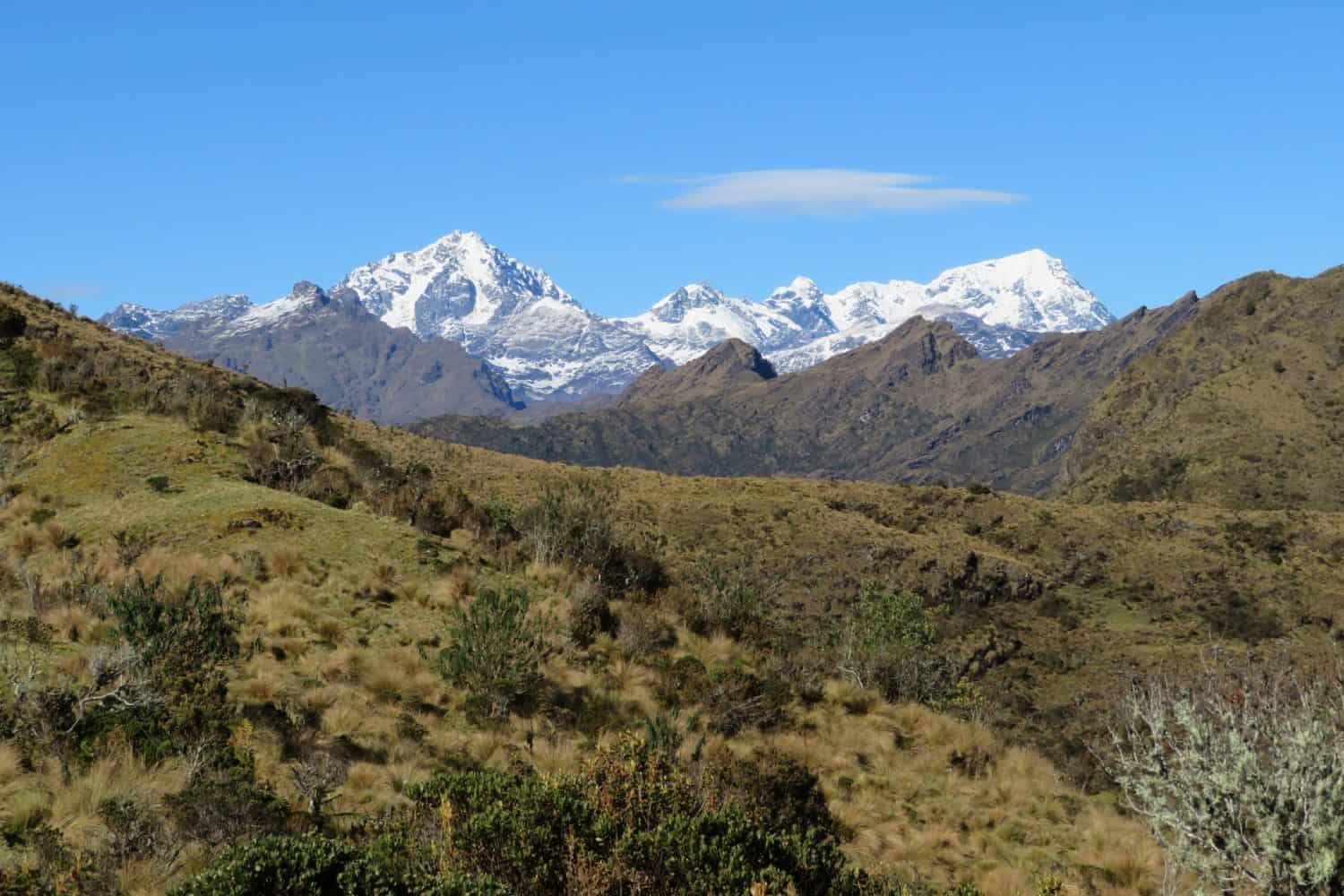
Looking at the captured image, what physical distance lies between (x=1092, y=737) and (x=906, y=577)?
101 ft

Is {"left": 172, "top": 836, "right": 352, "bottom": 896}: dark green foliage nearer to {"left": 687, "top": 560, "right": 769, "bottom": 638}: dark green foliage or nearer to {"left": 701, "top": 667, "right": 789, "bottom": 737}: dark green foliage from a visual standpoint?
{"left": 701, "top": 667, "right": 789, "bottom": 737}: dark green foliage

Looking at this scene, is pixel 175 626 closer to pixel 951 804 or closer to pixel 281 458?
pixel 951 804

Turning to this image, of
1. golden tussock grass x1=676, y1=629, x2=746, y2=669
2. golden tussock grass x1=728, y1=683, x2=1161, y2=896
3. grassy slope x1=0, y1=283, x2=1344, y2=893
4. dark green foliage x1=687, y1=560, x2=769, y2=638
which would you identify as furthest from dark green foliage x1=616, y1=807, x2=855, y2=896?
dark green foliage x1=687, y1=560, x2=769, y2=638

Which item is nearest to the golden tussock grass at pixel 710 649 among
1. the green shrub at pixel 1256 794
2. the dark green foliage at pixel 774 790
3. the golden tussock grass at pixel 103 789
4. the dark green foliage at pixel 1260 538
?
the dark green foliage at pixel 774 790

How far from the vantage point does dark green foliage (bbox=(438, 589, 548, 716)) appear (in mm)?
15023

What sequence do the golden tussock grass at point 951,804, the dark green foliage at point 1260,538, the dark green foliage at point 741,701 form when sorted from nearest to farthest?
the golden tussock grass at point 951,804 < the dark green foliage at point 741,701 < the dark green foliage at point 1260,538

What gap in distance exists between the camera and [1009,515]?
357ft

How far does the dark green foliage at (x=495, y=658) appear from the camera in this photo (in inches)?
591

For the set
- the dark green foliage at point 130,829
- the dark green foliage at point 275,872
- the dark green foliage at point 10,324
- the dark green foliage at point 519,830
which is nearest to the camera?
the dark green foliage at point 275,872

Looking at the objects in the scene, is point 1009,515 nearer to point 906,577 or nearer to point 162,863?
point 906,577

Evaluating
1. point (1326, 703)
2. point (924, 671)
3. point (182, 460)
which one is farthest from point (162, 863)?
point (924, 671)

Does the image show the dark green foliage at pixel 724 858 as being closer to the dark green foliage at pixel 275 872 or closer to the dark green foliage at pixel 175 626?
the dark green foliage at pixel 275 872

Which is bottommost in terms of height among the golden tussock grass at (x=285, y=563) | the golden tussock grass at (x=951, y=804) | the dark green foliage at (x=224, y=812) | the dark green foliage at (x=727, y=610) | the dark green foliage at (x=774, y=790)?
the golden tussock grass at (x=951, y=804)

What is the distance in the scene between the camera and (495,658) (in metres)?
15.2
